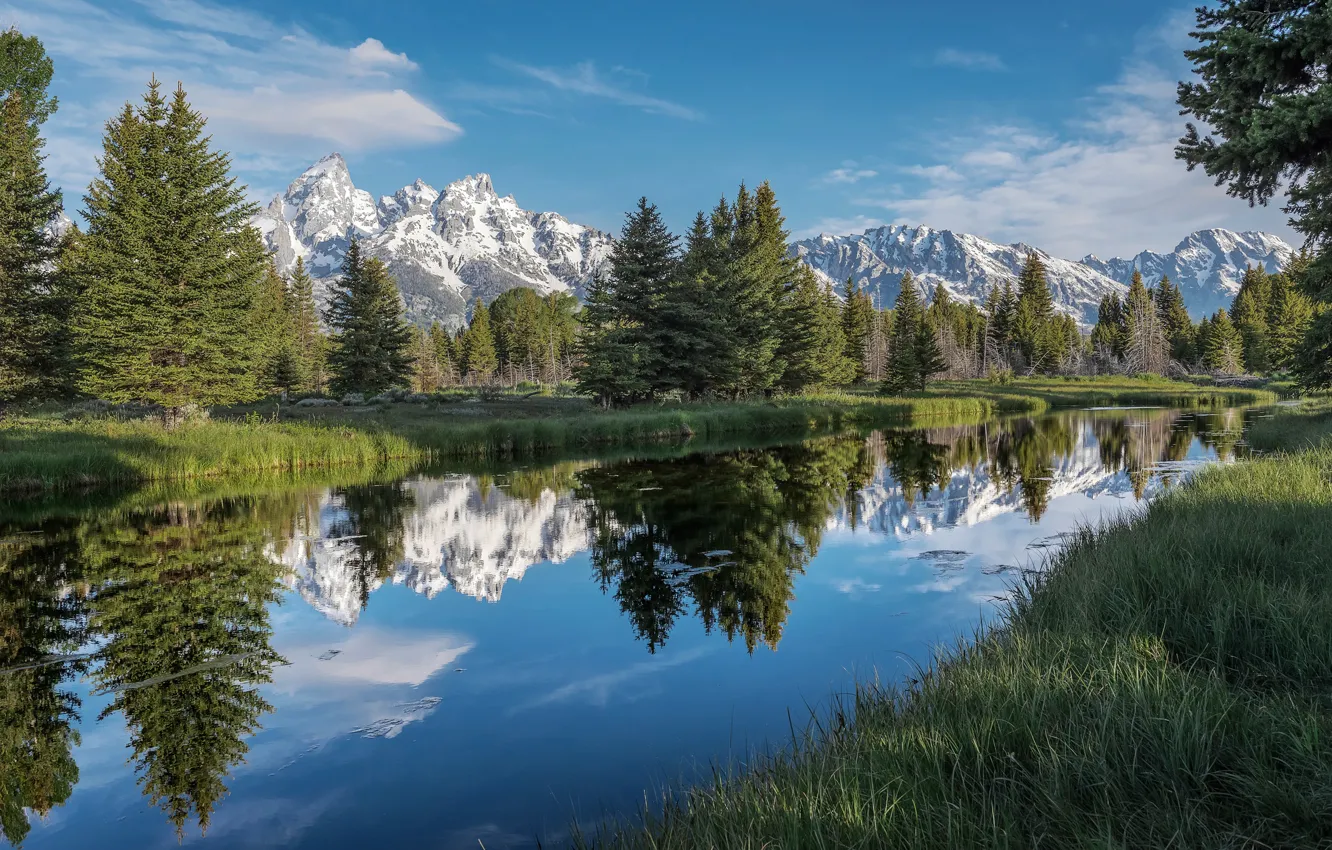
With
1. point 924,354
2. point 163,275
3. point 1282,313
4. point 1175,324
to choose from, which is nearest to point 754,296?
point 924,354

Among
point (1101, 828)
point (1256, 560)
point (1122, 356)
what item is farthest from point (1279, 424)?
point (1122, 356)

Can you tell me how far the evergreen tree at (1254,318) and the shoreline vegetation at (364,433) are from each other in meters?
52.8

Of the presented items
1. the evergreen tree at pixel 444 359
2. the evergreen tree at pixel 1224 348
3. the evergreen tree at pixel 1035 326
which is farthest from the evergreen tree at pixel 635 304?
the evergreen tree at pixel 1224 348

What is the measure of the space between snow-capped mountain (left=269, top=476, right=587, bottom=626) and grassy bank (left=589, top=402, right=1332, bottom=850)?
21.6 ft

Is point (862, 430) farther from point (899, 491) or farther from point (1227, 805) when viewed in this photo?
point (1227, 805)

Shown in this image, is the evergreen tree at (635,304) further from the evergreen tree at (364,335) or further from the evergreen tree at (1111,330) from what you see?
the evergreen tree at (1111,330)

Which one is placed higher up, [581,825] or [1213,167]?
[1213,167]

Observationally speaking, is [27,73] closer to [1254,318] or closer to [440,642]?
[440,642]

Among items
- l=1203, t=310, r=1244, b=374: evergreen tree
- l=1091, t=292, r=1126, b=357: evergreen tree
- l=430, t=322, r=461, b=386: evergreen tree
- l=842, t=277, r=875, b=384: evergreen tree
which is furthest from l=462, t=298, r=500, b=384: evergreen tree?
l=1203, t=310, r=1244, b=374: evergreen tree

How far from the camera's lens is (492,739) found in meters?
5.41

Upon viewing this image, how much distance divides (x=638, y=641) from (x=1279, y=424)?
25017 mm

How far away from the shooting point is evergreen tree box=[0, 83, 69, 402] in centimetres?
2498

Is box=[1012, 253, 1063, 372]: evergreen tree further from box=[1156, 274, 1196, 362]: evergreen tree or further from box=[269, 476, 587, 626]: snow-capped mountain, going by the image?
box=[269, 476, 587, 626]: snow-capped mountain

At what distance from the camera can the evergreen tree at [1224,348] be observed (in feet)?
263
